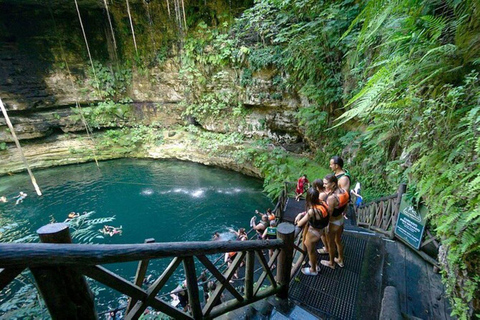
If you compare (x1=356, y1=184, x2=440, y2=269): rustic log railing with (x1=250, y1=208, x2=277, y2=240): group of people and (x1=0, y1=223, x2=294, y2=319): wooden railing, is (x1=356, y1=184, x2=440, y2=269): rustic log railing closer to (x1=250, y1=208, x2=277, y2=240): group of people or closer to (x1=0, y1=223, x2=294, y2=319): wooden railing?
(x1=250, y1=208, x2=277, y2=240): group of people

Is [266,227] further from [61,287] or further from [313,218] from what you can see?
[61,287]

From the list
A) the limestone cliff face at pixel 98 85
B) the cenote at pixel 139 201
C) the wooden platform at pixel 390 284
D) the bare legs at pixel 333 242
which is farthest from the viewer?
the limestone cliff face at pixel 98 85

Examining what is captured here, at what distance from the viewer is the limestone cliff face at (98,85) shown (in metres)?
12.7

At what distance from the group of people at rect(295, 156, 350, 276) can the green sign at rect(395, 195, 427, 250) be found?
148cm

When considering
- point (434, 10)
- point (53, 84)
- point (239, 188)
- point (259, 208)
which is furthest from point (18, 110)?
point (434, 10)

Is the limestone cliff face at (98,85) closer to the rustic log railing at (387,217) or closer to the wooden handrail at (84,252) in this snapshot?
the rustic log railing at (387,217)

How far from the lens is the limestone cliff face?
1273cm

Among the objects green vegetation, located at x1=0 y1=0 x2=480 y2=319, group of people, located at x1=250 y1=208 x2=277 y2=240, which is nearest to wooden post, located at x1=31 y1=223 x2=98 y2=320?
green vegetation, located at x1=0 y1=0 x2=480 y2=319

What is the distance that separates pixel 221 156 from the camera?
43.7 ft

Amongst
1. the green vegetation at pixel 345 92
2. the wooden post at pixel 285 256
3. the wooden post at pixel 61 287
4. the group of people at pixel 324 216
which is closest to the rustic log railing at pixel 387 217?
the green vegetation at pixel 345 92

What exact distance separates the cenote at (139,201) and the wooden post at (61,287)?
6619 millimetres

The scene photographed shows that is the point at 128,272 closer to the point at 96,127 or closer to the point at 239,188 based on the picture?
the point at 239,188

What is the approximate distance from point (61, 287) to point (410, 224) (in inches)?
190

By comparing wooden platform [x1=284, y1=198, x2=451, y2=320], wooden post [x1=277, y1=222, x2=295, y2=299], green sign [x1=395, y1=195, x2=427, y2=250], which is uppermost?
wooden post [x1=277, y1=222, x2=295, y2=299]
